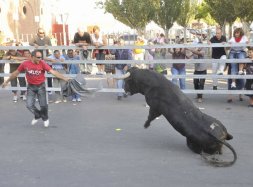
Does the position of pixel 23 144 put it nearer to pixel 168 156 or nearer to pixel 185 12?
pixel 168 156

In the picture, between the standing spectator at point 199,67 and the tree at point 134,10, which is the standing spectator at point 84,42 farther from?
the tree at point 134,10

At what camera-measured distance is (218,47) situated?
10.5m

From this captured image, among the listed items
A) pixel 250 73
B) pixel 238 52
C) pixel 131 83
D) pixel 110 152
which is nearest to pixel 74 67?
pixel 238 52

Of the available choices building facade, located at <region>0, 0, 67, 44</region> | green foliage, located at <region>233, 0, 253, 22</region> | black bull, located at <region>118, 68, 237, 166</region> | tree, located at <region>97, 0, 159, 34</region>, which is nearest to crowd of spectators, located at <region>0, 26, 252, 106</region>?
black bull, located at <region>118, 68, 237, 166</region>

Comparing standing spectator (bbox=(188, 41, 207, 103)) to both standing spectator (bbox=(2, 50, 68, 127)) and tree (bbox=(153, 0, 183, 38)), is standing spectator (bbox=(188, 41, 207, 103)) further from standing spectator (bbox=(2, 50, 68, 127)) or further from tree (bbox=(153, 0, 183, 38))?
tree (bbox=(153, 0, 183, 38))

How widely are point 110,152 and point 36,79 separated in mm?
2528

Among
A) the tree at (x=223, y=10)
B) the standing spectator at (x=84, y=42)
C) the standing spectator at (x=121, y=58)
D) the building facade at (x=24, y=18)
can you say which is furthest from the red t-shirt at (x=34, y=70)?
the building facade at (x=24, y=18)

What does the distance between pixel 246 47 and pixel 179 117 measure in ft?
15.0

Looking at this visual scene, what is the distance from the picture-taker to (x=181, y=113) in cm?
653

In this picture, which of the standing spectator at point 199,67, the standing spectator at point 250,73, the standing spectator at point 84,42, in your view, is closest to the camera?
the standing spectator at point 250,73

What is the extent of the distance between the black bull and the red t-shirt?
74.5 inches

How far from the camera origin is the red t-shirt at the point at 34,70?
26.9 ft

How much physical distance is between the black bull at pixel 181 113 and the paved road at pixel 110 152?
267mm

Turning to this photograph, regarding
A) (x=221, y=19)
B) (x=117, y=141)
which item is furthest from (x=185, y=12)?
(x=117, y=141)
